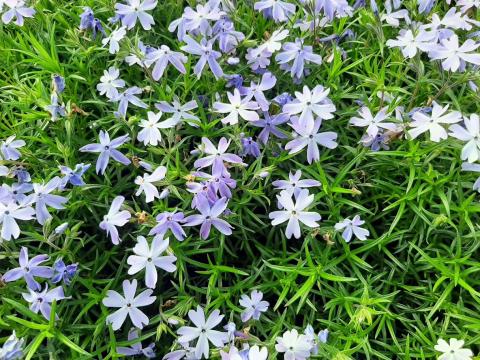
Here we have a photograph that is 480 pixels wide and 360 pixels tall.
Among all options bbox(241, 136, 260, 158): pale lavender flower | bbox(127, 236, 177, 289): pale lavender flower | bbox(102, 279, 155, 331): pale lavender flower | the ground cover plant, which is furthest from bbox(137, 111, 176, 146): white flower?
bbox(102, 279, 155, 331): pale lavender flower

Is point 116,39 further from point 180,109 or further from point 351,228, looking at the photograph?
point 351,228

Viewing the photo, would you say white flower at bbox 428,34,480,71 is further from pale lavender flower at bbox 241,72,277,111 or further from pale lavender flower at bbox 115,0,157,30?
pale lavender flower at bbox 115,0,157,30

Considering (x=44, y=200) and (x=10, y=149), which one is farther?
(x=10, y=149)

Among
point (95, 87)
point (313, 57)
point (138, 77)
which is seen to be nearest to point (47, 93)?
point (95, 87)

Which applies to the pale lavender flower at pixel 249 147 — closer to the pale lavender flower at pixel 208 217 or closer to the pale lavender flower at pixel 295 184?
the pale lavender flower at pixel 295 184

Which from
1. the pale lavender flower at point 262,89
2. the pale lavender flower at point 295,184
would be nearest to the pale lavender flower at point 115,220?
the pale lavender flower at point 295,184

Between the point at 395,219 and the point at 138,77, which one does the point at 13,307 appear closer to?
the point at 138,77

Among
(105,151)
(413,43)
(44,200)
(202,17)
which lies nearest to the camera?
(44,200)

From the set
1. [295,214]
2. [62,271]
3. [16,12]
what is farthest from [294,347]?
[16,12]
